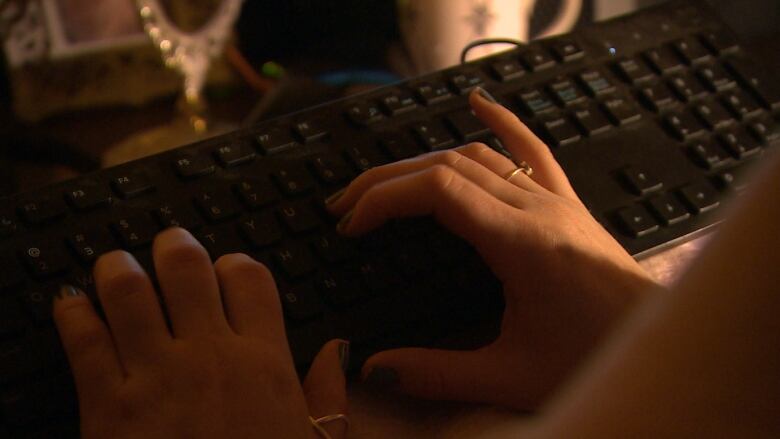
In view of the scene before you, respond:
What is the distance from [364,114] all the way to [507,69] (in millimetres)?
109

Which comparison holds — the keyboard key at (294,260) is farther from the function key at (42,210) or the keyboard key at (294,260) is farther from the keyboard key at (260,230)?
the function key at (42,210)

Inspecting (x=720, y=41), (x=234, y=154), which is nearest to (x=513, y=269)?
(x=234, y=154)

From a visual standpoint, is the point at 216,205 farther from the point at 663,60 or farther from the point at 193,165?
the point at 663,60

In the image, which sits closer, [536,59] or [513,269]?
[513,269]

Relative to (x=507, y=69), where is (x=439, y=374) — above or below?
below

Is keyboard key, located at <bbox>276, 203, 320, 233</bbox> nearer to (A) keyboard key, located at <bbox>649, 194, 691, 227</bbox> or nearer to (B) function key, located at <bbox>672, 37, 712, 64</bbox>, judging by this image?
(A) keyboard key, located at <bbox>649, 194, 691, 227</bbox>

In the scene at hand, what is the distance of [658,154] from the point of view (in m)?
0.56

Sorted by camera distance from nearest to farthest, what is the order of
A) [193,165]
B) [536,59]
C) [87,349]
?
[87,349] < [193,165] < [536,59]

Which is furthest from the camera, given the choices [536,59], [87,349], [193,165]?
[536,59]

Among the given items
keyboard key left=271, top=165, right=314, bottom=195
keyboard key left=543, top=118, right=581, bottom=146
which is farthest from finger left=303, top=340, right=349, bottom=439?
keyboard key left=543, top=118, right=581, bottom=146

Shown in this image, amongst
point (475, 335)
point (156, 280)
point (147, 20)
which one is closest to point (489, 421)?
point (475, 335)

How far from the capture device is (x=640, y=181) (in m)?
0.54

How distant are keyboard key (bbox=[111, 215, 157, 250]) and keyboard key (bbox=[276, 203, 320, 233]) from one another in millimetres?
67

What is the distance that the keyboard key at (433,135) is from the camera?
0.54 m
